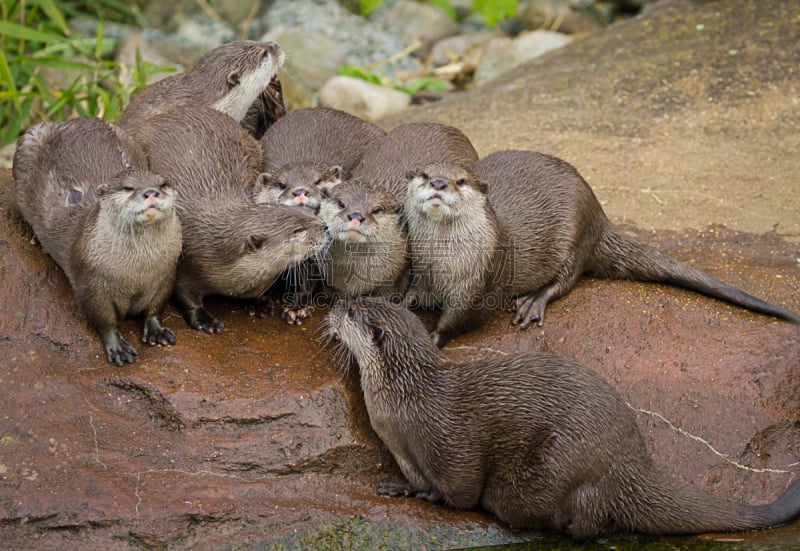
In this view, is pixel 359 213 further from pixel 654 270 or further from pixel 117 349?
pixel 654 270

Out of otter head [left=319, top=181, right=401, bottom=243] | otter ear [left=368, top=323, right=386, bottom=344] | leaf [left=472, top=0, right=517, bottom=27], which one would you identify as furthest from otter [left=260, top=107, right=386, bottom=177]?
leaf [left=472, top=0, right=517, bottom=27]

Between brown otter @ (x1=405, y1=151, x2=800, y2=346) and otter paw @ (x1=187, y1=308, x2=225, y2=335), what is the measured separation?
2.14ft

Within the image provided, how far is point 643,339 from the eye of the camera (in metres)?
3.55

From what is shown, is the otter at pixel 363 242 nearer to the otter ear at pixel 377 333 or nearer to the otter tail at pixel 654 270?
the otter ear at pixel 377 333

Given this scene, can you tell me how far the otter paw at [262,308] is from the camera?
3.69 meters

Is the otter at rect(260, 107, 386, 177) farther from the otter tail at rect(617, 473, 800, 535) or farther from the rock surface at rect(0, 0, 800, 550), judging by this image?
the otter tail at rect(617, 473, 800, 535)

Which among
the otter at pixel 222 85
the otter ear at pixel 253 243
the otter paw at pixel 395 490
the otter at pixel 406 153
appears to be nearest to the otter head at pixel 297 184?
the otter at pixel 406 153

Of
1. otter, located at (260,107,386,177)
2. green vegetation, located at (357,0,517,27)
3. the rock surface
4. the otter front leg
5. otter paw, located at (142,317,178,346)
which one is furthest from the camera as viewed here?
green vegetation, located at (357,0,517,27)

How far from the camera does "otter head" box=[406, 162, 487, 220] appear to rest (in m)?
3.50

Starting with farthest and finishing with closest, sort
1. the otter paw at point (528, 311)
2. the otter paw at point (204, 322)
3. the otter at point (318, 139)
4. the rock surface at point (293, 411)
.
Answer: the otter at point (318, 139)
the otter paw at point (528, 311)
the otter paw at point (204, 322)
the rock surface at point (293, 411)

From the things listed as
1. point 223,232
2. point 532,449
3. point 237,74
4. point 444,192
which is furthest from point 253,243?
point 237,74

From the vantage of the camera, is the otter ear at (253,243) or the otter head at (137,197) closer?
the otter head at (137,197)

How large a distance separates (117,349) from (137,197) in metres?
0.47

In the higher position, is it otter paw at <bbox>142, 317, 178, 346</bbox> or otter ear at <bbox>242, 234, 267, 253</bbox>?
otter ear at <bbox>242, 234, 267, 253</bbox>
